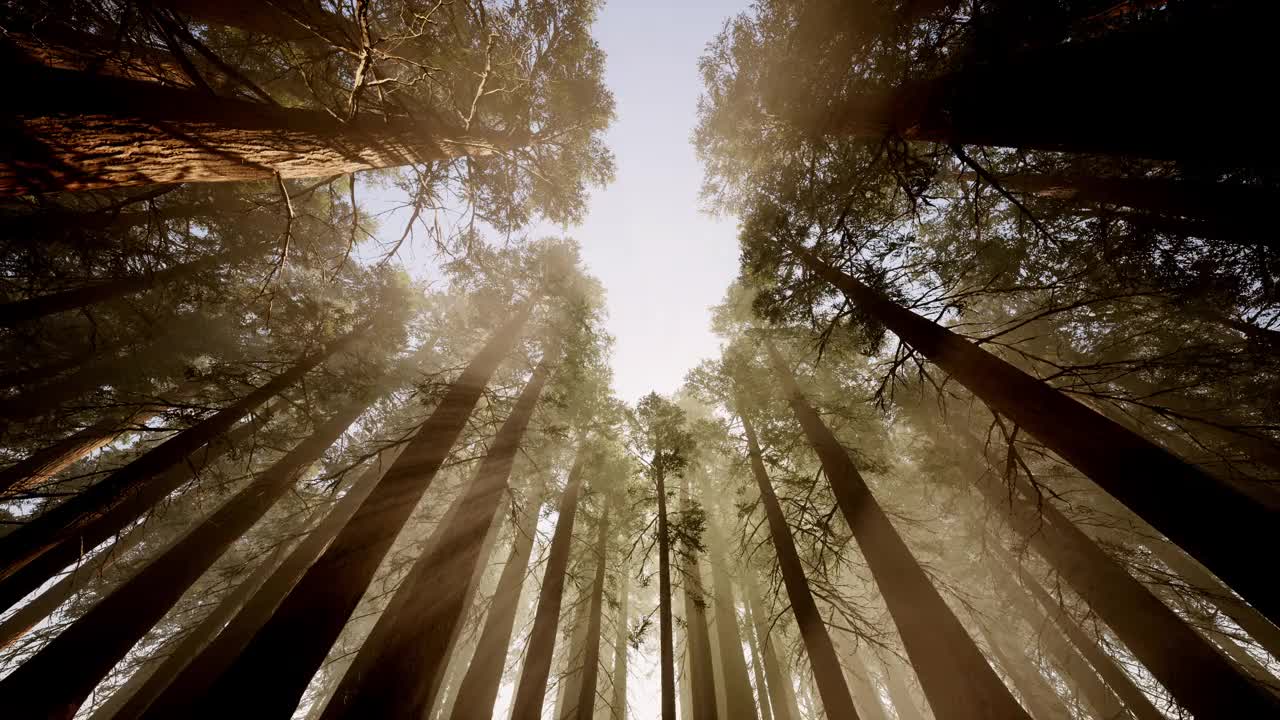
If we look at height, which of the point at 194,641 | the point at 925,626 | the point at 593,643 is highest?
the point at 194,641

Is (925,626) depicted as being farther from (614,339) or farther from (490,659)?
(614,339)

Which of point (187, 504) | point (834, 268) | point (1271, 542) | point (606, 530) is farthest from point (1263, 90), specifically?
point (187, 504)

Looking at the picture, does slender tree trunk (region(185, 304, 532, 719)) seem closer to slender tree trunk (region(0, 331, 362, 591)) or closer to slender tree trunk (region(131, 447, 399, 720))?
slender tree trunk (region(131, 447, 399, 720))

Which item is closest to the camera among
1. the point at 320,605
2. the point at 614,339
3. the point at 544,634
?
the point at 320,605

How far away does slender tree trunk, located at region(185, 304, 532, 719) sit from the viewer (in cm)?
A: 317

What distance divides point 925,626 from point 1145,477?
3.15 metres

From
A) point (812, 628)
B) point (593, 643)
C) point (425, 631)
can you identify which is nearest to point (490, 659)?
point (593, 643)

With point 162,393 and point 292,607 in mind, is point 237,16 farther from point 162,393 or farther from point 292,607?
point 162,393

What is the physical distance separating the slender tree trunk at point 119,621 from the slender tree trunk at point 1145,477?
9.26 meters

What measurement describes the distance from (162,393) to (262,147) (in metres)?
16.9

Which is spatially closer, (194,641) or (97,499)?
(97,499)

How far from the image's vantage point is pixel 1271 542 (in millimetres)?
2002

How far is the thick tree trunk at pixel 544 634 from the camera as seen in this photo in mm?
7277

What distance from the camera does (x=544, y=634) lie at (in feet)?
25.3
